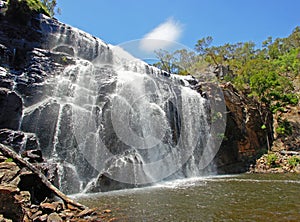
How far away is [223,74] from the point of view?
42500mm

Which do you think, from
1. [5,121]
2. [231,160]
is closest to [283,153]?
[231,160]

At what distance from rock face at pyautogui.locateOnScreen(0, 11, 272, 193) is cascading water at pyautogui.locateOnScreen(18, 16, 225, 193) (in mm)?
59

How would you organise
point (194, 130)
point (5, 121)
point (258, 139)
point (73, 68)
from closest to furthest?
point (5, 121) < point (73, 68) < point (194, 130) < point (258, 139)

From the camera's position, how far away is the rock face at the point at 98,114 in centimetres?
1270

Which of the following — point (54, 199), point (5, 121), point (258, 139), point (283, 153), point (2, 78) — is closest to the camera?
point (54, 199)

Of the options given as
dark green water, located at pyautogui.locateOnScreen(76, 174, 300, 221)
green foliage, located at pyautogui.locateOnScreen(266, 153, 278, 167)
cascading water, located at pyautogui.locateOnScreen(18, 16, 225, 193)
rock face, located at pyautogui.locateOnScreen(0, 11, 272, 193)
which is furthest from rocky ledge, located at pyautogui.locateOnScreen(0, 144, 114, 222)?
green foliage, located at pyautogui.locateOnScreen(266, 153, 278, 167)

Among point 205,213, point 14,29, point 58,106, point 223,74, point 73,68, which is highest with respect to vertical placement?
point 223,74

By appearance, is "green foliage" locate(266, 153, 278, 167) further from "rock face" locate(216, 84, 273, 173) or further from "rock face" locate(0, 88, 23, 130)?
"rock face" locate(0, 88, 23, 130)

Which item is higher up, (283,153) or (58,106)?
(58,106)

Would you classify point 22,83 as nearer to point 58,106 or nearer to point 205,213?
point 58,106

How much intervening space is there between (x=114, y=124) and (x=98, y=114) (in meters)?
1.25

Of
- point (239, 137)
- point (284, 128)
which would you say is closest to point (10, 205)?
point (239, 137)

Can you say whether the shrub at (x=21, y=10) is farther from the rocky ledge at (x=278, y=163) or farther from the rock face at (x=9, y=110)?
the rocky ledge at (x=278, y=163)

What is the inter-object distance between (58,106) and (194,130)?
1154 cm
